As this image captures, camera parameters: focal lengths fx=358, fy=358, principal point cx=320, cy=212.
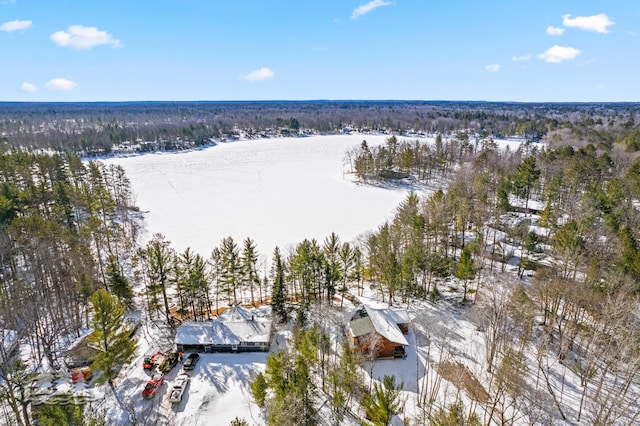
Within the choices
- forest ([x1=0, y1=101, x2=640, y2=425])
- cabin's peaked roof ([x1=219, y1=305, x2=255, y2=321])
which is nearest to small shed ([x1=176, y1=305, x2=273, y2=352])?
cabin's peaked roof ([x1=219, y1=305, x2=255, y2=321])

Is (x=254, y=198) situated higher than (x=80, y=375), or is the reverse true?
(x=254, y=198)

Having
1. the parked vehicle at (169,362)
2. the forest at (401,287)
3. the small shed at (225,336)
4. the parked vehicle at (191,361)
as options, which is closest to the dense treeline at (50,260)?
the forest at (401,287)

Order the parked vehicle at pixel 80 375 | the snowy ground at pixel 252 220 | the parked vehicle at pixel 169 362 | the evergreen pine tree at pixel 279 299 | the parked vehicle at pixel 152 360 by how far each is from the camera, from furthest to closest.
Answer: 1. the evergreen pine tree at pixel 279 299
2. the parked vehicle at pixel 152 360
3. the parked vehicle at pixel 169 362
4. the parked vehicle at pixel 80 375
5. the snowy ground at pixel 252 220

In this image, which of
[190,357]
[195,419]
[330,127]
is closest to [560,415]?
[195,419]

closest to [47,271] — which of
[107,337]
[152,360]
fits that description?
[152,360]

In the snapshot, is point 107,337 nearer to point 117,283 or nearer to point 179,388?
point 179,388

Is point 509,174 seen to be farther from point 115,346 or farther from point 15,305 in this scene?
point 15,305

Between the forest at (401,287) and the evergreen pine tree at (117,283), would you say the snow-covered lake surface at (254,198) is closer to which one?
the forest at (401,287)
